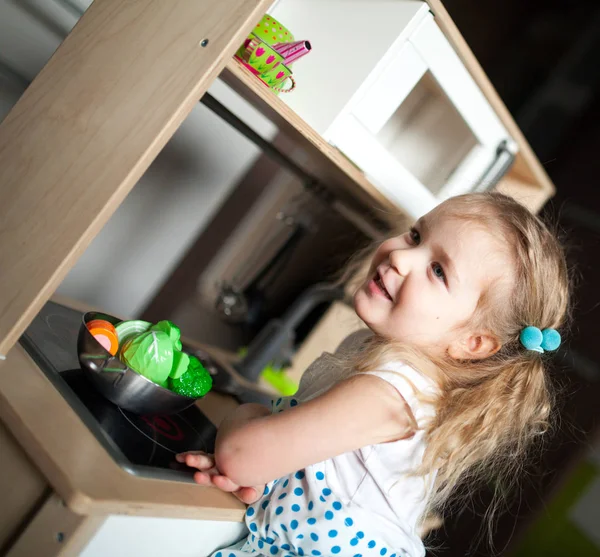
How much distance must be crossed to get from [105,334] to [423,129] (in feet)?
2.33

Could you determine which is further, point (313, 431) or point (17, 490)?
point (313, 431)

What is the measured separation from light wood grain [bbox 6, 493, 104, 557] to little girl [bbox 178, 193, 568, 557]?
0.65 ft

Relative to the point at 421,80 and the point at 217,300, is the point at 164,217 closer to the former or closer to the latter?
the point at 217,300

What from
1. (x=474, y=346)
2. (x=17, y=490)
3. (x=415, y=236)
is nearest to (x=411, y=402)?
(x=474, y=346)

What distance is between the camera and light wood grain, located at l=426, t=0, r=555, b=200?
1.04m

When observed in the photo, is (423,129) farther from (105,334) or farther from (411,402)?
(105,334)

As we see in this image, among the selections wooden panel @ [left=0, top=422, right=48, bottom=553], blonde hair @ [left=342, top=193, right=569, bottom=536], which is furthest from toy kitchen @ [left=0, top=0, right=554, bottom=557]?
blonde hair @ [left=342, top=193, right=569, bottom=536]

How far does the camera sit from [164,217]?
1657mm

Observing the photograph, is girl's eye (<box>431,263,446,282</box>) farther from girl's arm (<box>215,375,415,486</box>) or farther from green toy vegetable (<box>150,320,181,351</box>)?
green toy vegetable (<box>150,320,181,351</box>)

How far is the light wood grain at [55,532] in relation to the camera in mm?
675

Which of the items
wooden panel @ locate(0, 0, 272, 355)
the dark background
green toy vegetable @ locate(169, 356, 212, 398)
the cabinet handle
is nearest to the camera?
wooden panel @ locate(0, 0, 272, 355)

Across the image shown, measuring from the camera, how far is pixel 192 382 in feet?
3.05

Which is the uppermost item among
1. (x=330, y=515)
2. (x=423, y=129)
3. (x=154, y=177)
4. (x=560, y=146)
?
(x=560, y=146)

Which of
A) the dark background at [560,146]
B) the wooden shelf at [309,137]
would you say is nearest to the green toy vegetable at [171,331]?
the wooden shelf at [309,137]
